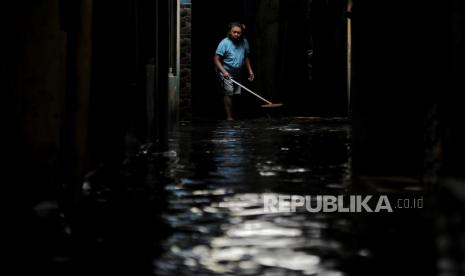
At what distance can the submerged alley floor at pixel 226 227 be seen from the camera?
4352 mm

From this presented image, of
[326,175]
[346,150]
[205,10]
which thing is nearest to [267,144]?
[346,150]

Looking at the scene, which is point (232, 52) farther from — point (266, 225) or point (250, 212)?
point (266, 225)

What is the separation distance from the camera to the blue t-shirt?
2066 centimetres

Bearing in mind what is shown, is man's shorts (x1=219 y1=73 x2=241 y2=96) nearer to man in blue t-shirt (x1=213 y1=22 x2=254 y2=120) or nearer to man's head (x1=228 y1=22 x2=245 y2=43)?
man in blue t-shirt (x1=213 y1=22 x2=254 y2=120)

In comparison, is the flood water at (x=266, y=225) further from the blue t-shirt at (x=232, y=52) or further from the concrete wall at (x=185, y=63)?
the blue t-shirt at (x=232, y=52)

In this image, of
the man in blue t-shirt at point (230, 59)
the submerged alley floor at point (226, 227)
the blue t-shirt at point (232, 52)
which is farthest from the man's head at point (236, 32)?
the submerged alley floor at point (226, 227)

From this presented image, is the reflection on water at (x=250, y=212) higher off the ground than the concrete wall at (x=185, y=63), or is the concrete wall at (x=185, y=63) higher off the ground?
the concrete wall at (x=185, y=63)

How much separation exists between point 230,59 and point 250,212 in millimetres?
14905

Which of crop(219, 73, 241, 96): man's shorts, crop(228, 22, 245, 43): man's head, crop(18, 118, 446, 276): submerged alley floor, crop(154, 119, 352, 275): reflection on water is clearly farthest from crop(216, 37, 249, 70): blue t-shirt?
crop(18, 118, 446, 276): submerged alley floor

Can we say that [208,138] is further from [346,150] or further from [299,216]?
[299,216]

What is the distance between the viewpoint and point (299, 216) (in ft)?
19.1

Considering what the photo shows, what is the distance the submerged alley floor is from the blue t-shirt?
1147cm

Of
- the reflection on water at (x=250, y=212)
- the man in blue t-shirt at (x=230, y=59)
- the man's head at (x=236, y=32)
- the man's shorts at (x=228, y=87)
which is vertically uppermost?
the man's head at (x=236, y=32)

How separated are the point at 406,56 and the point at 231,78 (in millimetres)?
12699
